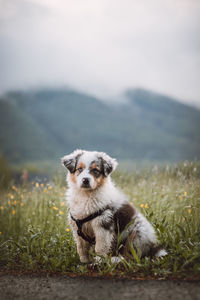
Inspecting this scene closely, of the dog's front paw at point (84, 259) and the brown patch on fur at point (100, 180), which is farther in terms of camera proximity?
the dog's front paw at point (84, 259)

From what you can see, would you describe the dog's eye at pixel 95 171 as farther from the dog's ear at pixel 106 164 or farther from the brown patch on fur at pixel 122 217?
the brown patch on fur at pixel 122 217

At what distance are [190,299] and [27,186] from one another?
14.0ft

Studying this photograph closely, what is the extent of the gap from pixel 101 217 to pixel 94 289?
0.83 metres

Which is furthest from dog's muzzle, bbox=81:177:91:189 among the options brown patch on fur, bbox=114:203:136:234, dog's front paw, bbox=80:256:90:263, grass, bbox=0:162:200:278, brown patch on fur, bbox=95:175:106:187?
dog's front paw, bbox=80:256:90:263

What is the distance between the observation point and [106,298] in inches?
107

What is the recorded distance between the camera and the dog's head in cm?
343

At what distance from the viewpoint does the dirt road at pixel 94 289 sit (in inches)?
107

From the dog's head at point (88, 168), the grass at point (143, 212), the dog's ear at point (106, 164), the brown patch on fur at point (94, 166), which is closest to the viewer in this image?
the grass at point (143, 212)

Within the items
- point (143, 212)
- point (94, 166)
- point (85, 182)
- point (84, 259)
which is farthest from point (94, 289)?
point (143, 212)

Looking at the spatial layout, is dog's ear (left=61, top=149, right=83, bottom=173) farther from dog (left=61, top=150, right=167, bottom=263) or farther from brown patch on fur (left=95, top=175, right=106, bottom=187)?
brown patch on fur (left=95, top=175, right=106, bottom=187)

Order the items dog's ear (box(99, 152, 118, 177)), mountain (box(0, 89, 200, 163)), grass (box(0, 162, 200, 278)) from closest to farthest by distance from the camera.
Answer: grass (box(0, 162, 200, 278)) < dog's ear (box(99, 152, 118, 177)) < mountain (box(0, 89, 200, 163))

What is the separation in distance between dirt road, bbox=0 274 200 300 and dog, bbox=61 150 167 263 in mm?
425

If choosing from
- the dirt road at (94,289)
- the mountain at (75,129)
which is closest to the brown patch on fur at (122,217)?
the dirt road at (94,289)

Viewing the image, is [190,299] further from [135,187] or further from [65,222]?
[135,187]
